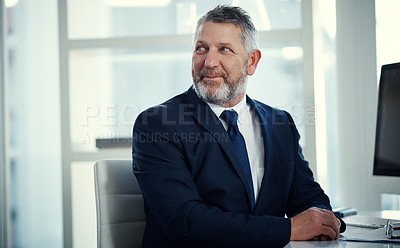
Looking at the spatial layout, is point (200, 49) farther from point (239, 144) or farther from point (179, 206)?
point (179, 206)

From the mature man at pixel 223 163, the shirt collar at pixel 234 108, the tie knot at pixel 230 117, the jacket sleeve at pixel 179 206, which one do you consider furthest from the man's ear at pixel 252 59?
the jacket sleeve at pixel 179 206

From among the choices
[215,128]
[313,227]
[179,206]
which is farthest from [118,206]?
[313,227]

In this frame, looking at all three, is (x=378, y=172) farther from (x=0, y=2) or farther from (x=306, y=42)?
(x=0, y=2)

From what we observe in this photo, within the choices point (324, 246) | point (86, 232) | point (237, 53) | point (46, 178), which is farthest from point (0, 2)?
point (324, 246)

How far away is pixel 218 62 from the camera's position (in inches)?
63.5

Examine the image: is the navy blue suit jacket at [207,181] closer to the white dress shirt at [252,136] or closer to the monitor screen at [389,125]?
the white dress shirt at [252,136]

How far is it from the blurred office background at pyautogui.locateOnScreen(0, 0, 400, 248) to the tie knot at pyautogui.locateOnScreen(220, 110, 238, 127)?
0.88 metres

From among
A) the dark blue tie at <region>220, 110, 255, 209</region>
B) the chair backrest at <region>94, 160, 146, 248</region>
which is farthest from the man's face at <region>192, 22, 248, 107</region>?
the chair backrest at <region>94, 160, 146, 248</region>

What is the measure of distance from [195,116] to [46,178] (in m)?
1.49

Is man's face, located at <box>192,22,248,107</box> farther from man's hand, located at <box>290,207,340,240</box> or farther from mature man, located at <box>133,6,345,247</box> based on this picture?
man's hand, located at <box>290,207,340,240</box>

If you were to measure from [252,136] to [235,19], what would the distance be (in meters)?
0.44

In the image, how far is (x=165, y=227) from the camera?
1368 mm

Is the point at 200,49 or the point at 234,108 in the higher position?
the point at 200,49

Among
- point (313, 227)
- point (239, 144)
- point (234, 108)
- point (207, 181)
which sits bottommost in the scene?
point (313, 227)
